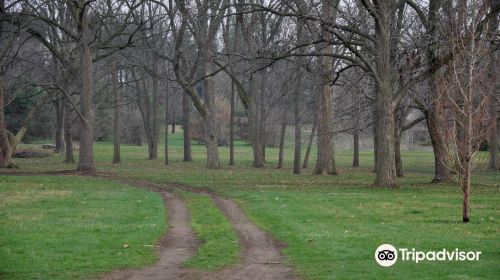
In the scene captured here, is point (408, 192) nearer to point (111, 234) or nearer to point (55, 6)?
point (111, 234)

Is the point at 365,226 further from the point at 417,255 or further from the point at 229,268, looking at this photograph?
the point at 229,268

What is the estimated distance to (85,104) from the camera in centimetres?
3234

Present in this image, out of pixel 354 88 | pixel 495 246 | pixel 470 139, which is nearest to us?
pixel 495 246

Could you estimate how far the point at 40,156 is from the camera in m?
51.2

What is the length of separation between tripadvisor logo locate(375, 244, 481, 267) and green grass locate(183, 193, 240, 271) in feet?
7.53

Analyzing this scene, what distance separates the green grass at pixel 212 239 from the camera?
34.1ft

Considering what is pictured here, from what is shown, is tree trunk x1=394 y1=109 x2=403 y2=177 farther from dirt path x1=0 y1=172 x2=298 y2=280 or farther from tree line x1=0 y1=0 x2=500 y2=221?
dirt path x1=0 y1=172 x2=298 y2=280

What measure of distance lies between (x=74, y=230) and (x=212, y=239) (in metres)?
2.94

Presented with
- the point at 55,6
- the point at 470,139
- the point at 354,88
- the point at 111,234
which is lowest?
the point at 111,234

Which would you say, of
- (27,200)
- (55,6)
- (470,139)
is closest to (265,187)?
(27,200)

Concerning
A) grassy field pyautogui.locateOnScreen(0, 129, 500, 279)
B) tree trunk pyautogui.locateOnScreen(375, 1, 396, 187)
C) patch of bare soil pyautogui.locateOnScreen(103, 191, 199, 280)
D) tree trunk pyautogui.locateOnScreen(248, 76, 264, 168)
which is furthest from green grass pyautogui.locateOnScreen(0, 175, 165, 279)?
tree trunk pyautogui.locateOnScreen(248, 76, 264, 168)

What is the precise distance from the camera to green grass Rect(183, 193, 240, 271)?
10401 mm

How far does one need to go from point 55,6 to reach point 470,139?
1236 inches

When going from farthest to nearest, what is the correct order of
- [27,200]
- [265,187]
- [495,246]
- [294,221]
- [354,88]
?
[354,88], [265,187], [27,200], [294,221], [495,246]
